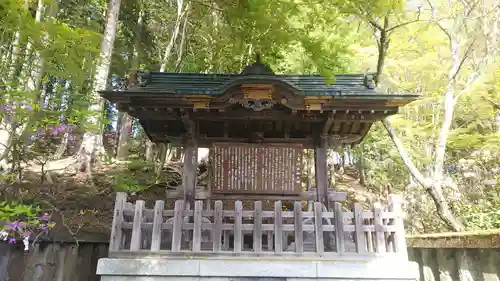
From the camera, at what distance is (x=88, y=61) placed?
231 inches

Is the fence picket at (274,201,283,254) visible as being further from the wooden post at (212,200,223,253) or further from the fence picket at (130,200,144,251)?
the fence picket at (130,200,144,251)

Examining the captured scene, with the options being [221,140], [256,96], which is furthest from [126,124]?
[256,96]

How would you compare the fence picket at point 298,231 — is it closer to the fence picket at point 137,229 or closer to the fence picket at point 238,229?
the fence picket at point 238,229

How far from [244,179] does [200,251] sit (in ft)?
5.85

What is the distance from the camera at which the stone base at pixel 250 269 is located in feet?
16.0

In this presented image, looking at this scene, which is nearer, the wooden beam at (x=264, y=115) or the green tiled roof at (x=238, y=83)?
the green tiled roof at (x=238, y=83)

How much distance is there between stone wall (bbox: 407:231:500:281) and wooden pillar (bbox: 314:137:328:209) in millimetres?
1974

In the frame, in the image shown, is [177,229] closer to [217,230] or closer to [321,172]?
[217,230]

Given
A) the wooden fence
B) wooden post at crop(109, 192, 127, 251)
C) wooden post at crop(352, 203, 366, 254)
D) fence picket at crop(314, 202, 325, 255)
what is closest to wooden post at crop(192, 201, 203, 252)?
the wooden fence

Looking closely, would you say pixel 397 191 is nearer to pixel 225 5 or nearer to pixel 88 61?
pixel 225 5

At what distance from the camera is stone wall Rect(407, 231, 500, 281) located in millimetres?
4235

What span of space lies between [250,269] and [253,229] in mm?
603

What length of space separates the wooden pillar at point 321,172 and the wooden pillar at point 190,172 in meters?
2.44

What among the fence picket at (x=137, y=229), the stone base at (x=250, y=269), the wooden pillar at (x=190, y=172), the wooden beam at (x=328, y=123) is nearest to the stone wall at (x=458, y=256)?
the stone base at (x=250, y=269)
